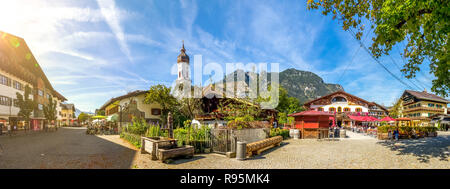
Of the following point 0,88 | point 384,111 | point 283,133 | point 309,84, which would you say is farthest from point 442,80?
point 309,84

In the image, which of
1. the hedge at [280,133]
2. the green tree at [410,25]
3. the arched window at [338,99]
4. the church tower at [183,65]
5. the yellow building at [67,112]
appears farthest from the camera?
the yellow building at [67,112]

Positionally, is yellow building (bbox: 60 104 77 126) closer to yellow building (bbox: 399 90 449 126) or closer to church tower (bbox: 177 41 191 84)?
church tower (bbox: 177 41 191 84)

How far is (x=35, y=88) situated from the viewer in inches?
1391

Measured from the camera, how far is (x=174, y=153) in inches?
337

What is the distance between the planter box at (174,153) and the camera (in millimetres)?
8242

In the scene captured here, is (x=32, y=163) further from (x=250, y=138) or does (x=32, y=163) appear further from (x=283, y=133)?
(x=283, y=133)

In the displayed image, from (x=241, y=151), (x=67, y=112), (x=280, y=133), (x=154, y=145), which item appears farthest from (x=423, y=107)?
(x=67, y=112)

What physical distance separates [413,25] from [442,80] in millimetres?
6364

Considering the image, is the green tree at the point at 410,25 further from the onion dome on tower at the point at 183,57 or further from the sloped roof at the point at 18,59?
the onion dome on tower at the point at 183,57

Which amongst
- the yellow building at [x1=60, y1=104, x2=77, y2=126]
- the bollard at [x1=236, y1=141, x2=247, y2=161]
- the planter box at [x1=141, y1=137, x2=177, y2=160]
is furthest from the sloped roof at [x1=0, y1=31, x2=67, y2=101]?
the yellow building at [x1=60, y1=104, x2=77, y2=126]

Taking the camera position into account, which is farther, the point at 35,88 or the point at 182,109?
the point at 35,88

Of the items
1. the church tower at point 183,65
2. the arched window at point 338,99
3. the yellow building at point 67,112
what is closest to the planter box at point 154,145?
the arched window at point 338,99

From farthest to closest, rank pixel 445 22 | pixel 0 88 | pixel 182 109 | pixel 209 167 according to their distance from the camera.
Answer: pixel 182 109
pixel 0 88
pixel 209 167
pixel 445 22

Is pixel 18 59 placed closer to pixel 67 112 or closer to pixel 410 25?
pixel 410 25
